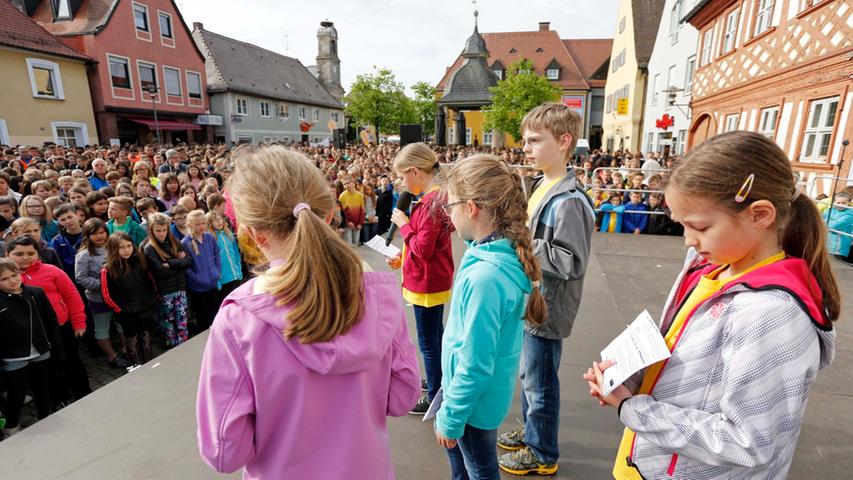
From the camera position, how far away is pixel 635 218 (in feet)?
28.6

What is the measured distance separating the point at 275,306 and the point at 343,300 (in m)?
0.18

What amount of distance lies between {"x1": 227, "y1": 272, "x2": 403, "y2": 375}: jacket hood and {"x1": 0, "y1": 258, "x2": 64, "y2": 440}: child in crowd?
3.31 metres

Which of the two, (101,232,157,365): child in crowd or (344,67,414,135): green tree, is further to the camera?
(344,67,414,135): green tree

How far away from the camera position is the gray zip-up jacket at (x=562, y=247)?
2232mm

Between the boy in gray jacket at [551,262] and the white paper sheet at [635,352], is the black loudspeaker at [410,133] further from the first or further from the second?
the white paper sheet at [635,352]

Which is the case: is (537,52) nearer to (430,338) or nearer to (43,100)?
(43,100)

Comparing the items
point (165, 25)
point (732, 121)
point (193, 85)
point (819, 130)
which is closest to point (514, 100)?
point (732, 121)

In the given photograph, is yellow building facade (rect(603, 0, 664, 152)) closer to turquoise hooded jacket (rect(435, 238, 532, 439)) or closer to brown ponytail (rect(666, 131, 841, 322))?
turquoise hooded jacket (rect(435, 238, 532, 439))

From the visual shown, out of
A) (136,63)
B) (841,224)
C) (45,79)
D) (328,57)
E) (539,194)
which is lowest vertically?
(841,224)

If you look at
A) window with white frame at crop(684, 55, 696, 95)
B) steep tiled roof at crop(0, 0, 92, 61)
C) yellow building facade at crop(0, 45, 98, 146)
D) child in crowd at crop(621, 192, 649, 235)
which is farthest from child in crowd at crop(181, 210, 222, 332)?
steep tiled roof at crop(0, 0, 92, 61)

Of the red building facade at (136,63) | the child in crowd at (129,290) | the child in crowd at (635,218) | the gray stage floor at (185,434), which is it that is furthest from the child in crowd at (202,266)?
the red building facade at (136,63)

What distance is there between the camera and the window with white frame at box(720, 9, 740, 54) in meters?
13.2

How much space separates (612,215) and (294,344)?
8.73 m

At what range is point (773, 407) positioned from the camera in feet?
3.48
